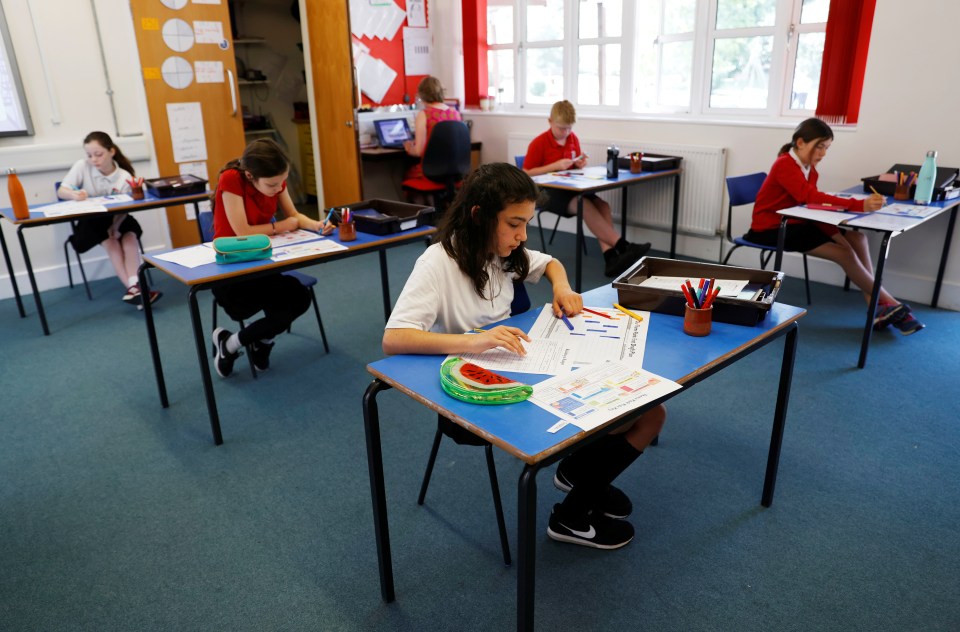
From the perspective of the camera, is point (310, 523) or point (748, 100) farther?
point (748, 100)

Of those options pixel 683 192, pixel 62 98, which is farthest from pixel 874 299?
pixel 62 98

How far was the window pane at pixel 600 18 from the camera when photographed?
509cm

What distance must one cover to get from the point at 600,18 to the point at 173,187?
3374 millimetres

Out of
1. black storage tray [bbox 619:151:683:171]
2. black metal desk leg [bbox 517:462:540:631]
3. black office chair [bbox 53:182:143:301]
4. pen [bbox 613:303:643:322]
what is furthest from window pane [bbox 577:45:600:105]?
black metal desk leg [bbox 517:462:540:631]

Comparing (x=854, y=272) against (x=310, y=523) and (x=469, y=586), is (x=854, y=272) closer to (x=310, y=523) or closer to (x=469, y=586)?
(x=469, y=586)

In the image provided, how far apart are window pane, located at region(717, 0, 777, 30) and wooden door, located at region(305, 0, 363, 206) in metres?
2.73

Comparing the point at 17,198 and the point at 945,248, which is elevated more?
the point at 17,198

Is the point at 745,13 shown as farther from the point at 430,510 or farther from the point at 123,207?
the point at 123,207

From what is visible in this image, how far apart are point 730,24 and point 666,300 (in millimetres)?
3411

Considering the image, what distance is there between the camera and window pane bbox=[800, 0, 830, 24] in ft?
13.3

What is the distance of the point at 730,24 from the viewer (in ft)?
14.6

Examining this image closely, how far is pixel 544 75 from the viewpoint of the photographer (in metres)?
5.76

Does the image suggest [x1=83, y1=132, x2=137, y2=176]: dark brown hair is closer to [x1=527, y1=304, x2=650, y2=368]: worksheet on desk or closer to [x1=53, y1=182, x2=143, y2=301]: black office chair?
[x1=53, y1=182, x2=143, y2=301]: black office chair

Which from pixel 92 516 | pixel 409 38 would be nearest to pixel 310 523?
pixel 92 516
